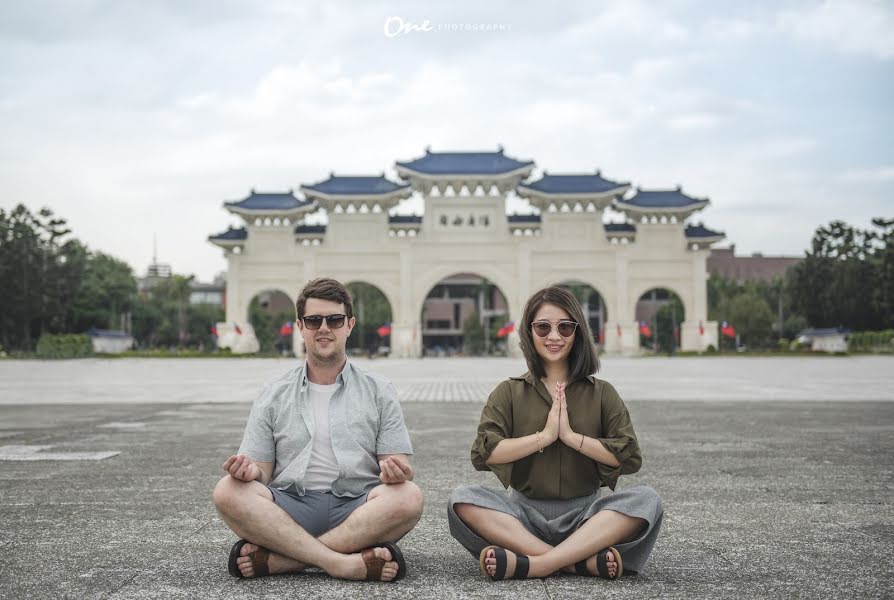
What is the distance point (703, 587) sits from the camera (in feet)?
11.3

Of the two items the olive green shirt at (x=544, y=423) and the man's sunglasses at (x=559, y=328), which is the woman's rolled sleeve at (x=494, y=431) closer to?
the olive green shirt at (x=544, y=423)

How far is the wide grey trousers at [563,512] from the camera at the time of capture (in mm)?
3553

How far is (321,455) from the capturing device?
3783 millimetres

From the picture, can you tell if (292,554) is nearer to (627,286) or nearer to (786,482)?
(786,482)

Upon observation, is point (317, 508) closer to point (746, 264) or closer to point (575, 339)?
point (575, 339)

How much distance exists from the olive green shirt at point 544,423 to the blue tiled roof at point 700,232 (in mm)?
45757

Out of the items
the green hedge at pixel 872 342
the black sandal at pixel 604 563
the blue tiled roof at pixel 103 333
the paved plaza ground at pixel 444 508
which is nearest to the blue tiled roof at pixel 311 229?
the blue tiled roof at pixel 103 333

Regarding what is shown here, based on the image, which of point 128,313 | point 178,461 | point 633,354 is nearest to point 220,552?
point 178,461

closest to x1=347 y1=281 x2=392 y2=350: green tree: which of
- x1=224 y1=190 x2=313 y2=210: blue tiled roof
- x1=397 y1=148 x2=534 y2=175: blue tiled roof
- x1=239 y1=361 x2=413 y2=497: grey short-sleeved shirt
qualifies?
x1=224 y1=190 x2=313 y2=210: blue tiled roof

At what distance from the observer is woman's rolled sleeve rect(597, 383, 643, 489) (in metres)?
3.57

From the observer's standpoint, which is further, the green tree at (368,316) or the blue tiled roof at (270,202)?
the green tree at (368,316)

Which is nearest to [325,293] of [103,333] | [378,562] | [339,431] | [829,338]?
[339,431]

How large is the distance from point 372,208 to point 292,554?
45.0 metres

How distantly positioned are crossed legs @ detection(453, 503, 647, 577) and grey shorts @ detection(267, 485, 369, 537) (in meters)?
0.48
